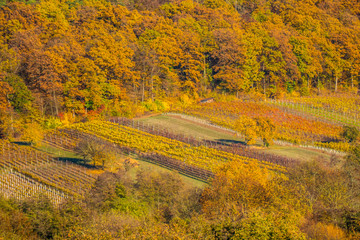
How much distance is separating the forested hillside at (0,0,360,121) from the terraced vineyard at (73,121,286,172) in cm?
899

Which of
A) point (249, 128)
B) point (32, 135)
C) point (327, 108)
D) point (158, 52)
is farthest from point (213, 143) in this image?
point (327, 108)

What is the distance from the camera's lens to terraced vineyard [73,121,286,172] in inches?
1900

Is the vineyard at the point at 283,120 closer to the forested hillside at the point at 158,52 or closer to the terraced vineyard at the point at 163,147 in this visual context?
the forested hillside at the point at 158,52

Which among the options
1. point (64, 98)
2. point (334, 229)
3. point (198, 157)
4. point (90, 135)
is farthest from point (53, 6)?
point (334, 229)

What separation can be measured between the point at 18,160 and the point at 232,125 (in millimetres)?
28272

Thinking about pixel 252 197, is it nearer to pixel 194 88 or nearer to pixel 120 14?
pixel 194 88

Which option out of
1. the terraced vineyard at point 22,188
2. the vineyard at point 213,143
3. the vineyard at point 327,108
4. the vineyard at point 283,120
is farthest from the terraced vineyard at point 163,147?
the vineyard at point 327,108

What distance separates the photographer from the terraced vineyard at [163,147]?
48.2 metres

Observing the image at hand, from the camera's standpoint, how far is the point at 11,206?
112 feet

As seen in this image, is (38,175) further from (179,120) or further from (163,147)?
(179,120)

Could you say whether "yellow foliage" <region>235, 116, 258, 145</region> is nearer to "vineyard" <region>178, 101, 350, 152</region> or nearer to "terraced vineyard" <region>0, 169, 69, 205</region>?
"vineyard" <region>178, 101, 350, 152</region>

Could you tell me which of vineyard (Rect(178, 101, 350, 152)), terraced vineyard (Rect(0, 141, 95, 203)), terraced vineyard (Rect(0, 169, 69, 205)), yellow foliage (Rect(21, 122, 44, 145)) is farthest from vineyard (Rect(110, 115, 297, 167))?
terraced vineyard (Rect(0, 169, 69, 205))

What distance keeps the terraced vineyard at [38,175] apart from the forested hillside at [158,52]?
465 inches

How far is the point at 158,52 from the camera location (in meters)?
78.4
